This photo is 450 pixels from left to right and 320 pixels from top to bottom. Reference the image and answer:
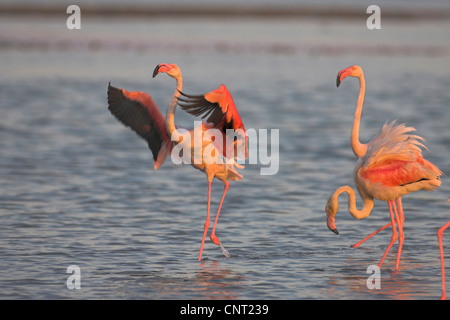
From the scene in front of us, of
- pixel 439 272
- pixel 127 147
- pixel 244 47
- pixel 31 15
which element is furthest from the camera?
pixel 31 15

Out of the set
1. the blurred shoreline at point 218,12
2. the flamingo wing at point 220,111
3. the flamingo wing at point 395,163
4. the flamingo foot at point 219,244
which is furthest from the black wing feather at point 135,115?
the blurred shoreline at point 218,12

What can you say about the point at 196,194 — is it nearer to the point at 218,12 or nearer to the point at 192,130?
the point at 192,130

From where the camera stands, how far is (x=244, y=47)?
1362 inches

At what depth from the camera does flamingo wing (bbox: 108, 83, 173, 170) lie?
29.0 ft

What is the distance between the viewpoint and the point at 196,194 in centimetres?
1152

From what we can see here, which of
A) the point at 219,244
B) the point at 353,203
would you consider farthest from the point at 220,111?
the point at 353,203

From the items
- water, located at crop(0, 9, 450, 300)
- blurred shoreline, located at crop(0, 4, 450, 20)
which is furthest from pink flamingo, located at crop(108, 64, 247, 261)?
blurred shoreline, located at crop(0, 4, 450, 20)

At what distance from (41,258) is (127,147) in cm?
686

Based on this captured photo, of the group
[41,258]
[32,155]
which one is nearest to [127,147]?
[32,155]

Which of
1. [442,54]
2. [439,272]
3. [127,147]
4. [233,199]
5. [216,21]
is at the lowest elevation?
[439,272]

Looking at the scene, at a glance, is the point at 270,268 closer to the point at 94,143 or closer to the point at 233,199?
the point at 233,199

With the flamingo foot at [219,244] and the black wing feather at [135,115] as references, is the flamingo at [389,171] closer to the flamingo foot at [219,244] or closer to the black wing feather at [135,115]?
the flamingo foot at [219,244]

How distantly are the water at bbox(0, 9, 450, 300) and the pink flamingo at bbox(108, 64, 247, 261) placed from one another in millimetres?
824

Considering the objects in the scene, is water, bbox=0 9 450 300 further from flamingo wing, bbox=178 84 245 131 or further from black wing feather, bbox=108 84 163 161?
flamingo wing, bbox=178 84 245 131
